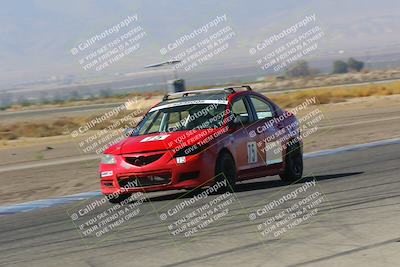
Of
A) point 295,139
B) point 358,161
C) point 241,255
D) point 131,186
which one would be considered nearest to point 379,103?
point 358,161

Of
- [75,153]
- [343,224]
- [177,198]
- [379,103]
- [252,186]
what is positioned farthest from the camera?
[379,103]

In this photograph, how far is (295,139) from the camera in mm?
13367

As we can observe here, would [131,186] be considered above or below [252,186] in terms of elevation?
above

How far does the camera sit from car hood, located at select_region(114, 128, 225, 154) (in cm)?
1140

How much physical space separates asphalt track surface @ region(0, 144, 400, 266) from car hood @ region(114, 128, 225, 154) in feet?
2.52

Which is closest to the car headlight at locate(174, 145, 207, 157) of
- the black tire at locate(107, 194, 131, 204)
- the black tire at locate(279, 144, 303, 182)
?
the black tire at locate(107, 194, 131, 204)

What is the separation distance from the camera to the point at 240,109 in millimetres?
12594

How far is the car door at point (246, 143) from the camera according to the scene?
12.0 meters

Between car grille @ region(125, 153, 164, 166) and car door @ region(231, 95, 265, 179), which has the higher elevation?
car grille @ region(125, 153, 164, 166)

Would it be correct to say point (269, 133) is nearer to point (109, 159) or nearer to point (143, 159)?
point (143, 159)

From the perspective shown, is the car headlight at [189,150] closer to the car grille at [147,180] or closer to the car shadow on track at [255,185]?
the car grille at [147,180]

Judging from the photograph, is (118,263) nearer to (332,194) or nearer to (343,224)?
(343,224)

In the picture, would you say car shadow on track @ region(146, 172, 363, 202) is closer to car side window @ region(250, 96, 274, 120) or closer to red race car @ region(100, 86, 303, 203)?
red race car @ region(100, 86, 303, 203)

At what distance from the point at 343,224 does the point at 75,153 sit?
17331 millimetres
